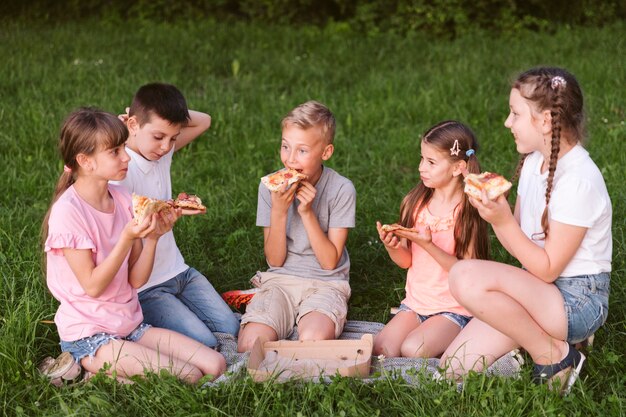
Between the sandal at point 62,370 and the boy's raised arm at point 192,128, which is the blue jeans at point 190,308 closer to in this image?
the sandal at point 62,370

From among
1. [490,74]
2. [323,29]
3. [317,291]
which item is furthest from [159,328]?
[323,29]

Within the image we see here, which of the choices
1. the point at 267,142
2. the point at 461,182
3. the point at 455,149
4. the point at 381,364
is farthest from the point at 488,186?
the point at 267,142

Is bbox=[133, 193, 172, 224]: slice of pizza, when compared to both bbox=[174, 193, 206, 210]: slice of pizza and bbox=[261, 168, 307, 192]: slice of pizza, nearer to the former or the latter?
bbox=[174, 193, 206, 210]: slice of pizza

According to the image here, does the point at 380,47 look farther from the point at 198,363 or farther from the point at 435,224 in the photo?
the point at 198,363

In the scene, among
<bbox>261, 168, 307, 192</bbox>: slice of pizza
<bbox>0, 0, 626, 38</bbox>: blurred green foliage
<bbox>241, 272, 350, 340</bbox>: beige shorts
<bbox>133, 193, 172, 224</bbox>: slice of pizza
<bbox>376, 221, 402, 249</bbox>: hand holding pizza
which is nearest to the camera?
<bbox>133, 193, 172, 224</bbox>: slice of pizza

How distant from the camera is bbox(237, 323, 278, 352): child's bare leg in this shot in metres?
3.94

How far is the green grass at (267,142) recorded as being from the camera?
3312 millimetres

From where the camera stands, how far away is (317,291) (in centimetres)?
418

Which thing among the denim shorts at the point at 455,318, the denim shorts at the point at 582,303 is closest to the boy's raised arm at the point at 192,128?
the denim shorts at the point at 455,318

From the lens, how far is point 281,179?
13.0 ft

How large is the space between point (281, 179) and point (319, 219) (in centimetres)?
38

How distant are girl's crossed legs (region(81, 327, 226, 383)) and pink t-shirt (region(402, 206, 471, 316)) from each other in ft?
3.33

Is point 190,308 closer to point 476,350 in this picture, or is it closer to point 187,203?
point 187,203

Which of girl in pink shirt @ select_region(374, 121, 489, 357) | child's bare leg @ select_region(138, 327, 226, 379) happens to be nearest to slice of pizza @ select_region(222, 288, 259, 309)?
child's bare leg @ select_region(138, 327, 226, 379)
